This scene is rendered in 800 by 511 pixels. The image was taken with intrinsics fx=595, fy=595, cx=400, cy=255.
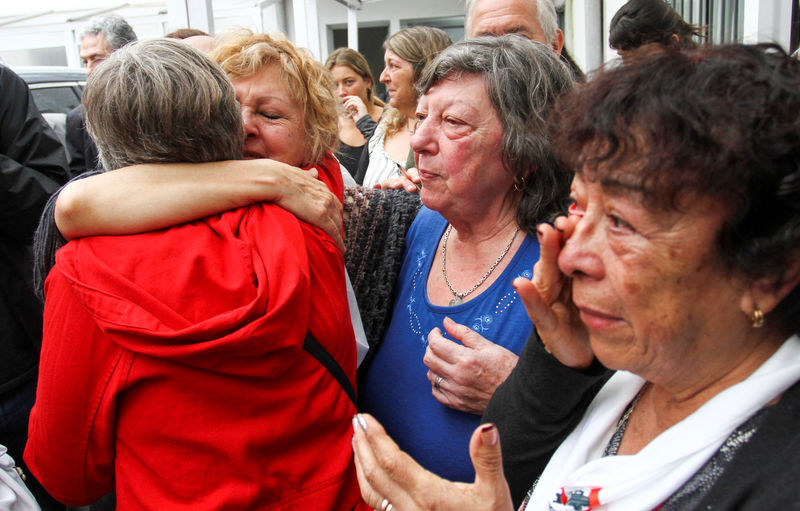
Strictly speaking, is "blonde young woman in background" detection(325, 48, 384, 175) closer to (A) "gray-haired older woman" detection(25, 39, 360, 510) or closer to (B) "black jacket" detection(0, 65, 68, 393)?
(B) "black jacket" detection(0, 65, 68, 393)

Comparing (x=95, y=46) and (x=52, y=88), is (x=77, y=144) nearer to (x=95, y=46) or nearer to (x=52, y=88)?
(x=95, y=46)

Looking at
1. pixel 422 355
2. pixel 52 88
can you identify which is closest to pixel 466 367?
pixel 422 355

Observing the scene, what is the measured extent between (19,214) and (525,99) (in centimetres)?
189

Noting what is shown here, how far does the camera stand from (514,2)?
2697mm

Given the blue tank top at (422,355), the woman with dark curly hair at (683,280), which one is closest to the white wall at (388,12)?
the blue tank top at (422,355)

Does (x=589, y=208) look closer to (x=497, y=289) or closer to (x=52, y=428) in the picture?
(x=497, y=289)

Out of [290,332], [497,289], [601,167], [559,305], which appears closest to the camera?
[601,167]

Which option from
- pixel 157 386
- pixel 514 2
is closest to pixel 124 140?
pixel 157 386

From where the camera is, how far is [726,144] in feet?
2.90

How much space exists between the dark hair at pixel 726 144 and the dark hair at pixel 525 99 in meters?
0.68

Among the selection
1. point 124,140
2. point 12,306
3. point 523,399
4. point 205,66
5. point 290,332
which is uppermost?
point 205,66

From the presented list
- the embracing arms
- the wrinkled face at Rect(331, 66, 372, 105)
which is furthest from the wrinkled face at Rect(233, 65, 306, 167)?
the wrinkled face at Rect(331, 66, 372, 105)

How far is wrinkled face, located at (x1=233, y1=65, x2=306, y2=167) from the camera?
1669 millimetres

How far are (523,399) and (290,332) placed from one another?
1.73ft
